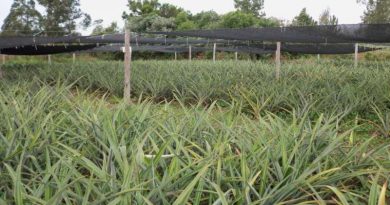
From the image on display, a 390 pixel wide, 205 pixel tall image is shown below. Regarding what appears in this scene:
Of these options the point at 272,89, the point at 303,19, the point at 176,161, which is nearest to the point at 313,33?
the point at 272,89

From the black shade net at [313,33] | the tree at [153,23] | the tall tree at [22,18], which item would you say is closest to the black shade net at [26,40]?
the black shade net at [313,33]

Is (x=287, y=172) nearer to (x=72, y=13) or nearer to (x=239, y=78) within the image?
(x=239, y=78)

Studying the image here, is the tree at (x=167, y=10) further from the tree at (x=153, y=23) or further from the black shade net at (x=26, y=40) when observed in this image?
the black shade net at (x=26, y=40)

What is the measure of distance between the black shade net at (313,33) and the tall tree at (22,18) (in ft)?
102

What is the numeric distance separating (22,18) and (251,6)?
76.4ft

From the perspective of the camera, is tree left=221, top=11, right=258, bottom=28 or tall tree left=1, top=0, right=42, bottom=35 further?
tall tree left=1, top=0, right=42, bottom=35

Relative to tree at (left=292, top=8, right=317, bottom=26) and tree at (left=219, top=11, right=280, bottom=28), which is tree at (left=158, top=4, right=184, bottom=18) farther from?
tree at (left=219, top=11, right=280, bottom=28)

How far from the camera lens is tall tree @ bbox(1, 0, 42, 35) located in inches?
1390

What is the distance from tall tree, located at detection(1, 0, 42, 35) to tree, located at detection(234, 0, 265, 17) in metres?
20.5

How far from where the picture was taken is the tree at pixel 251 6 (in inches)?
1815

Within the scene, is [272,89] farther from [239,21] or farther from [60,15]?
[60,15]

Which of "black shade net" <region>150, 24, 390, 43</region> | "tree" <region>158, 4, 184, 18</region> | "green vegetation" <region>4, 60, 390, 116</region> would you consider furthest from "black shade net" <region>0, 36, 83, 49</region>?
"tree" <region>158, 4, 184, 18</region>

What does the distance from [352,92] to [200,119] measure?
11.5 feet

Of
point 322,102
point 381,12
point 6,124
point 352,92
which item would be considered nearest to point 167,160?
point 6,124
